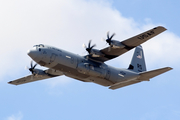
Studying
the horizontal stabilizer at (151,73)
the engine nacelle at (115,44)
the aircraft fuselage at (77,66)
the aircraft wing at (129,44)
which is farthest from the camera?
the horizontal stabilizer at (151,73)

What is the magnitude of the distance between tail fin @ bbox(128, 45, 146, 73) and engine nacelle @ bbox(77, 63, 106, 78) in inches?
228

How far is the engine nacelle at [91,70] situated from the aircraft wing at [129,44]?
134 centimetres

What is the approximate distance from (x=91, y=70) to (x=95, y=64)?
55.3 inches

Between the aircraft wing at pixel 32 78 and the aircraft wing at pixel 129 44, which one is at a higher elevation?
the aircraft wing at pixel 129 44

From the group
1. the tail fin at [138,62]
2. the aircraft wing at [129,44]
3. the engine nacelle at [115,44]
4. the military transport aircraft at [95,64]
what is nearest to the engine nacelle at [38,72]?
the military transport aircraft at [95,64]

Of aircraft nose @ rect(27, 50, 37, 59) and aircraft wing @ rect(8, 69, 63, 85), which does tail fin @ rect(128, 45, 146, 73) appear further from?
aircraft nose @ rect(27, 50, 37, 59)

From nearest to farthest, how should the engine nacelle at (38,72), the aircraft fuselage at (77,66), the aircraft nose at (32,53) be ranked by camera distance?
the aircraft nose at (32,53), the aircraft fuselage at (77,66), the engine nacelle at (38,72)

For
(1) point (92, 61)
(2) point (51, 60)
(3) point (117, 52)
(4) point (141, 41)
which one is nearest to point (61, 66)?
(2) point (51, 60)

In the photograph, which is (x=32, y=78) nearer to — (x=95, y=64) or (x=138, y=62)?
(x=95, y=64)

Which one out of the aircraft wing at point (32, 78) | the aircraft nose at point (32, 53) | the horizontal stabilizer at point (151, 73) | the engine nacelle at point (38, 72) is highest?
the aircraft nose at point (32, 53)

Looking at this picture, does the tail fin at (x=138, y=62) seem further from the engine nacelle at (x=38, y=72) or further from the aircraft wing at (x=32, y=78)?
the engine nacelle at (x=38, y=72)

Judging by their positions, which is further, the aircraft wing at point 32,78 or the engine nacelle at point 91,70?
the aircraft wing at point 32,78

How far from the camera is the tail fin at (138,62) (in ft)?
138

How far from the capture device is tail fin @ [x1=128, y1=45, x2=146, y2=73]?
138ft
